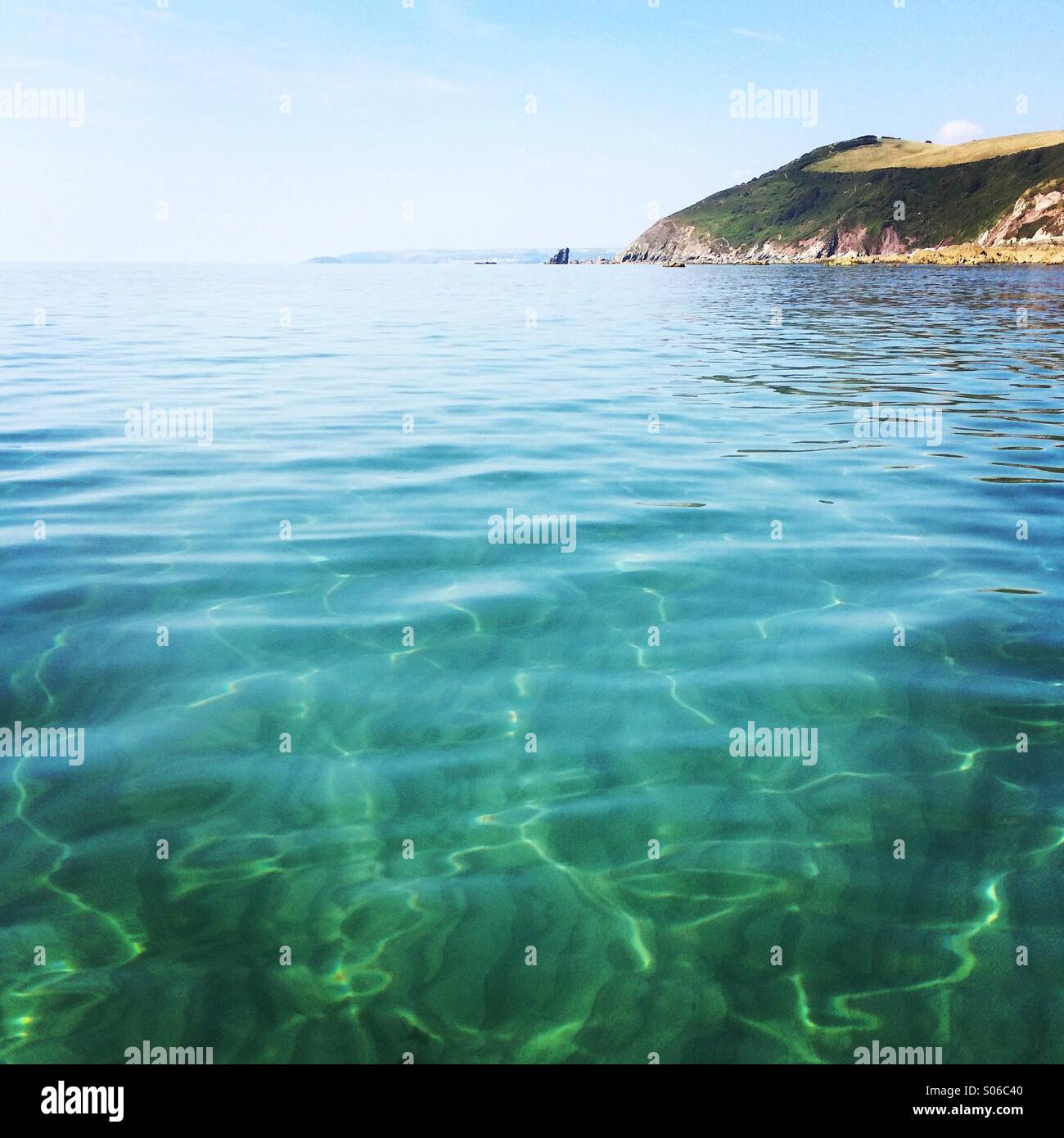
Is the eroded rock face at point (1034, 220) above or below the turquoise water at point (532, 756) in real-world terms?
above

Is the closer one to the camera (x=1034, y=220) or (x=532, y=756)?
(x=532, y=756)

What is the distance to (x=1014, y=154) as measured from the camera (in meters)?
195

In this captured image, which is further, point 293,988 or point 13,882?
point 13,882

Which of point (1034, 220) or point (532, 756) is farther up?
point (1034, 220)

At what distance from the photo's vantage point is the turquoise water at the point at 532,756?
3.68m

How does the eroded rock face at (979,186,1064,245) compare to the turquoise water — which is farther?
the eroded rock face at (979,186,1064,245)

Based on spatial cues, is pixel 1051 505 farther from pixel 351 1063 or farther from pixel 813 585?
pixel 351 1063

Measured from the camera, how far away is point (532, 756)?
527 cm

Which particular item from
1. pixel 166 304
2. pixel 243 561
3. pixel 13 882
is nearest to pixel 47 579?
pixel 243 561

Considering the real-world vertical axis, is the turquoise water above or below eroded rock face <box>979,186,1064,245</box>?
below

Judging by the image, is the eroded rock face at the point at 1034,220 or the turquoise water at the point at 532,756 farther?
the eroded rock face at the point at 1034,220

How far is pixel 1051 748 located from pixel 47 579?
25.0ft

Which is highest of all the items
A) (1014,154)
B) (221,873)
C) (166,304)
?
(1014,154)

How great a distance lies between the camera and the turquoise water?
368cm
